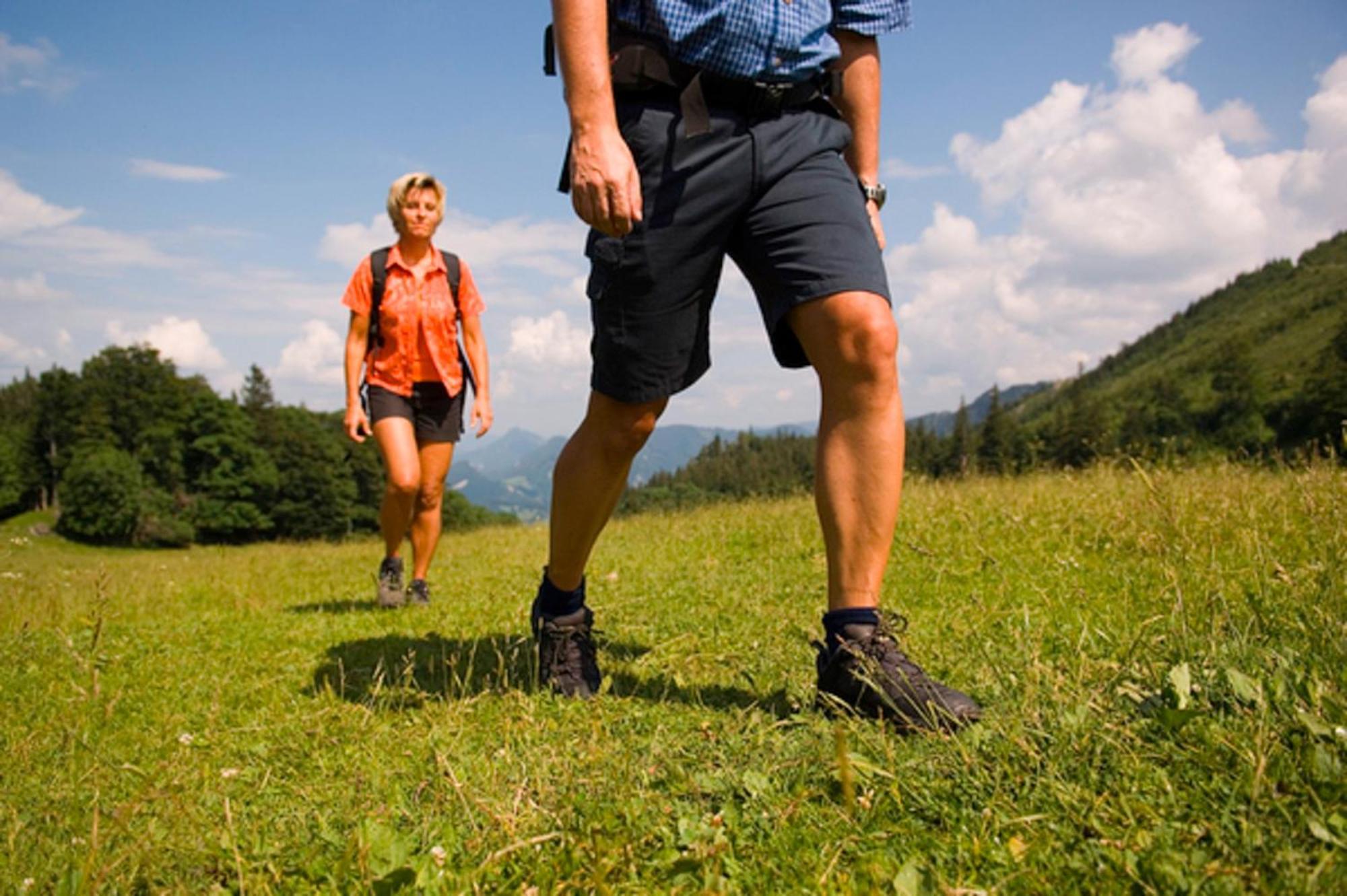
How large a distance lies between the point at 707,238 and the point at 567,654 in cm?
149

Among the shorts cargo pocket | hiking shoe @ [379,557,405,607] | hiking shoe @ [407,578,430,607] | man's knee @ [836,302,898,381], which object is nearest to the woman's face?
hiking shoe @ [379,557,405,607]

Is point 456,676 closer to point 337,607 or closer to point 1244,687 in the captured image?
point 1244,687

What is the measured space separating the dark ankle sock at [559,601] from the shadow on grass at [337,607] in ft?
10.4

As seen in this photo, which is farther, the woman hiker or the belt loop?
the woman hiker

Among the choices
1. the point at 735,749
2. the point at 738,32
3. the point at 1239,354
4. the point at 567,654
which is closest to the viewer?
the point at 735,749

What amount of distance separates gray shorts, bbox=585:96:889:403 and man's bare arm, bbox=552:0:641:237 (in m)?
0.11

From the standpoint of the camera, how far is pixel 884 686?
2297 mm

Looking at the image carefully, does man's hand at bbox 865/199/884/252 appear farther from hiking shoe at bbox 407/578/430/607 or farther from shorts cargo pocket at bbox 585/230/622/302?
hiking shoe at bbox 407/578/430/607

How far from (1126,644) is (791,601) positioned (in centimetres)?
235

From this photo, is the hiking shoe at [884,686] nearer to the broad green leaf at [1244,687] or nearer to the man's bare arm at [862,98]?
the broad green leaf at [1244,687]

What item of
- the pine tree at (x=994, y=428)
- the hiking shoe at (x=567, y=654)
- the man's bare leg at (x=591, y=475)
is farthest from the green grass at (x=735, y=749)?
the pine tree at (x=994, y=428)

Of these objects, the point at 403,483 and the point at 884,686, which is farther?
the point at 403,483

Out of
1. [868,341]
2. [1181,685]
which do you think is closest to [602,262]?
[868,341]

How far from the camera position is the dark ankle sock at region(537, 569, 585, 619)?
3.02 m
